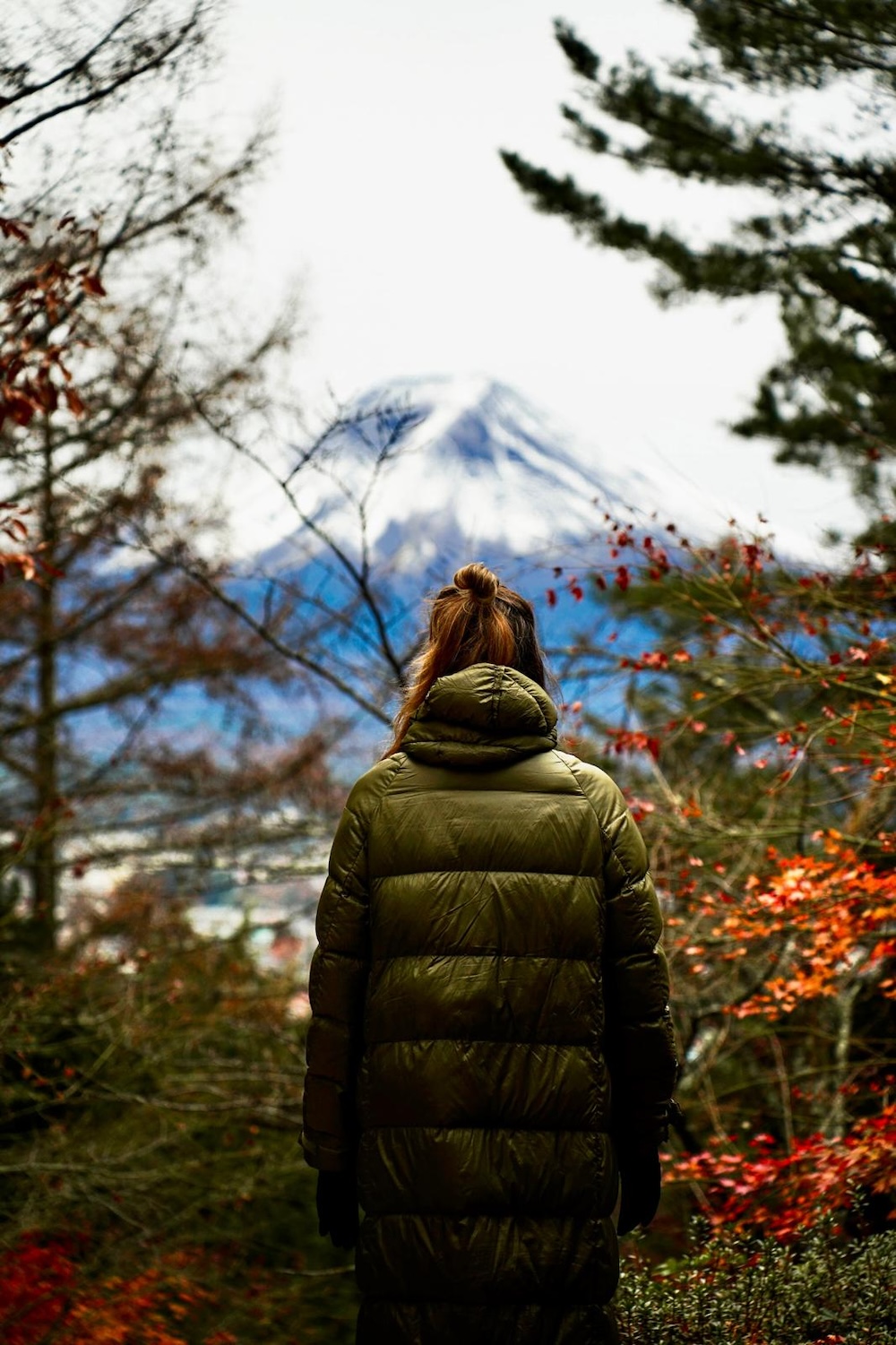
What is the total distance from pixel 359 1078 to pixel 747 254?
576 cm

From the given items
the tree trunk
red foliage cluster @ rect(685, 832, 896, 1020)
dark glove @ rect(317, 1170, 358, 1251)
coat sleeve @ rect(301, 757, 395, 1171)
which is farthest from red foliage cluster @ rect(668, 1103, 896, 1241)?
the tree trunk

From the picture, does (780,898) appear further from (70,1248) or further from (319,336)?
(319,336)

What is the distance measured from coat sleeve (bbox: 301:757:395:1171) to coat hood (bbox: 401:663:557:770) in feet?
0.44

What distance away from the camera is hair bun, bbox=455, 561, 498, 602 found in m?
2.23

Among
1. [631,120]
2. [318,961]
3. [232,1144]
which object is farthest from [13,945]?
[318,961]

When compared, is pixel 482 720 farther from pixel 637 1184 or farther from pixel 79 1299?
pixel 79 1299

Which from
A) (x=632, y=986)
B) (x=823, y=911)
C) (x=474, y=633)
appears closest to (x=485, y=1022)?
(x=632, y=986)

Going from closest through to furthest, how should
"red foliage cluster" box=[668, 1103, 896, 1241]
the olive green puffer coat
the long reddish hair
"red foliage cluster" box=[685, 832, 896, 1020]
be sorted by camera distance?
the olive green puffer coat
the long reddish hair
"red foliage cluster" box=[668, 1103, 896, 1241]
"red foliage cluster" box=[685, 832, 896, 1020]

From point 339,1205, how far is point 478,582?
1.10 metres

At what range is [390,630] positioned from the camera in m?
5.75

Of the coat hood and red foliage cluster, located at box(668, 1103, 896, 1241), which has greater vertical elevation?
the coat hood

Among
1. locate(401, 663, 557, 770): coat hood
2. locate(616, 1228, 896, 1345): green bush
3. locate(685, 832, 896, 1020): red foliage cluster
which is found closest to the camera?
locate(401, 663, 557, 770): coat hood

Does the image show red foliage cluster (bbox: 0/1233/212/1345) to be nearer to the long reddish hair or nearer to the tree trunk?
the tree trunk

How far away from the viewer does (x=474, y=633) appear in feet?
7.23
